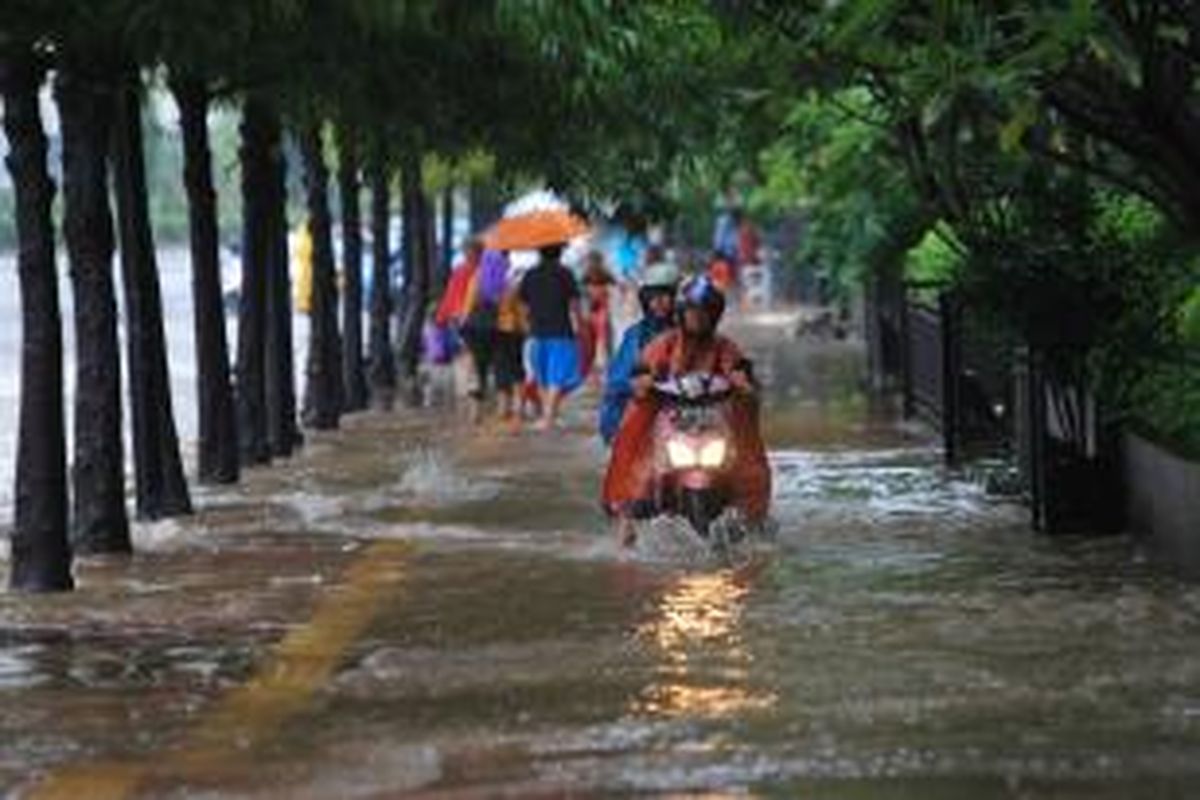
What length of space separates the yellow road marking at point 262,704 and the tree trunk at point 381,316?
48.8ft

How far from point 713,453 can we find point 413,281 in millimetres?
19860

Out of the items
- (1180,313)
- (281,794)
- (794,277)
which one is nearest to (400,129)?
(1180,313)

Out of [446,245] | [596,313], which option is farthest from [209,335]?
[446,245]

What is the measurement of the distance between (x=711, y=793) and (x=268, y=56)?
6.06 metres

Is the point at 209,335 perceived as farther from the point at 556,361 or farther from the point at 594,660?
the point at 594,660

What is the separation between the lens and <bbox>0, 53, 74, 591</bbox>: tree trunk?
12.0 meters

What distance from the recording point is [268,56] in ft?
41.7

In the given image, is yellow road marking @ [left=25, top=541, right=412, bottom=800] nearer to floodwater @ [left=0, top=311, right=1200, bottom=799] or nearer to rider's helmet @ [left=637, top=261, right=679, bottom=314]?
floodwater @ [left=0, top=311, right=1200, bottom=799]

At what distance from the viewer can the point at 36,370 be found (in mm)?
11992

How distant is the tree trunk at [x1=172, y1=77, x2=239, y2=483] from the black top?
253 inches

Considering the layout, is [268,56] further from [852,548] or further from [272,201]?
[272,201]

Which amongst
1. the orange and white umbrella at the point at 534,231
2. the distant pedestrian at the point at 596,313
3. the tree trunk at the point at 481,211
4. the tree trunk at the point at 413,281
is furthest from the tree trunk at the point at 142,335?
the tree trunk at the point at 481,211

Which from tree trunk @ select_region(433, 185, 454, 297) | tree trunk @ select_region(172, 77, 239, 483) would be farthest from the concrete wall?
tree trunk @ select_region(433, 185, 454, 297)

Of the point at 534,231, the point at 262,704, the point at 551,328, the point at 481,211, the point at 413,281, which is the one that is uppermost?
the point at 481,211
